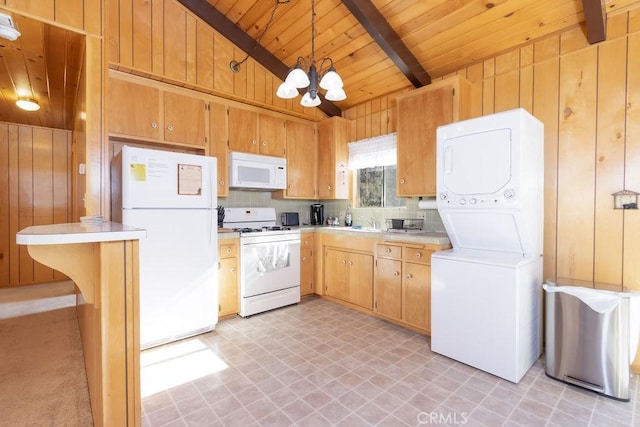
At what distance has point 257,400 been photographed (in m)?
1.88

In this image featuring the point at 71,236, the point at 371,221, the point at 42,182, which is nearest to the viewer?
the point at 71,236

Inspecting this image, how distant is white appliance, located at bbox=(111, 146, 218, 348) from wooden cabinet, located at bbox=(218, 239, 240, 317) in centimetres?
17

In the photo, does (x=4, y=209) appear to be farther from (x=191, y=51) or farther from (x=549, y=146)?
(x=549, y=146)

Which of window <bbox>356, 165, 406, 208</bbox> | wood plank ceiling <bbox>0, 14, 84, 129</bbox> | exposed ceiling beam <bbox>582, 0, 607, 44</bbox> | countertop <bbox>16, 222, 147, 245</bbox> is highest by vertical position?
exposed ceiling beam <bbox>582, 0, 607, 44</bbox>

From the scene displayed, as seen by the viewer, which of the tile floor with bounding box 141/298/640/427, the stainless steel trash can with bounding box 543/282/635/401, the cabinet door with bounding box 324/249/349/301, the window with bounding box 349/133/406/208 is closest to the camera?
the tile floor with bounding box 141/298/640/427

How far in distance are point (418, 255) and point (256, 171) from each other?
2.03m

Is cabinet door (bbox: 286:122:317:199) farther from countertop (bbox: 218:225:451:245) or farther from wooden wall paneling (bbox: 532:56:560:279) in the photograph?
wooden wall paneling (bbox: 532:56:560:279)

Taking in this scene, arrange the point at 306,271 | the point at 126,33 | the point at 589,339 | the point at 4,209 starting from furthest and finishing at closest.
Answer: the point at 4,209 → the point at 306,271 → the point at 126,33 → the point at 589,339

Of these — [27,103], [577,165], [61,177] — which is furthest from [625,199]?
[61,177]

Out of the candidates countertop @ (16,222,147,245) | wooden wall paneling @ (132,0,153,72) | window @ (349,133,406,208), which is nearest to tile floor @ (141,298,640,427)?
countertop @ (16,222,147,245)

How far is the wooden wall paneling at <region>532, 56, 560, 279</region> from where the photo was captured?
98.9 inches

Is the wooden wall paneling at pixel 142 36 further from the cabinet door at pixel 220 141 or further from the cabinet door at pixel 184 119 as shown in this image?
the cabinet door at pixel 220 141

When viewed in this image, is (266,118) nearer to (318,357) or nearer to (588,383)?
(318,357)

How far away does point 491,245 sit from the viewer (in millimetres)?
2352
